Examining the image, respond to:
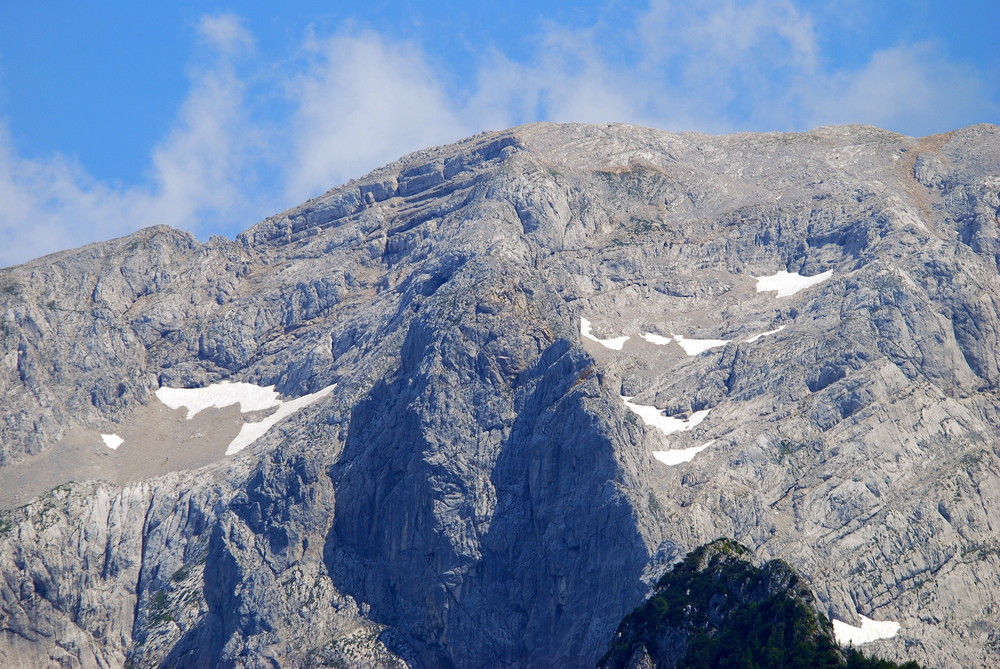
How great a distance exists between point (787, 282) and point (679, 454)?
140 ft

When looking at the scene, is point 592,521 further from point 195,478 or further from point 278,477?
point 195,478

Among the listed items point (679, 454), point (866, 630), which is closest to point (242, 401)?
point (679, 454)

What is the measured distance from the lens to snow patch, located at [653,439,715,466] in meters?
154

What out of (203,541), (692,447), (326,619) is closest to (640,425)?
(692,447)

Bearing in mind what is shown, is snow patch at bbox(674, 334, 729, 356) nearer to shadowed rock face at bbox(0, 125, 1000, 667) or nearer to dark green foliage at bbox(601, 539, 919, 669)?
shadowed rock face at bbox(0, 125, 1000, 667)

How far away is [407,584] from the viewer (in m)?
146

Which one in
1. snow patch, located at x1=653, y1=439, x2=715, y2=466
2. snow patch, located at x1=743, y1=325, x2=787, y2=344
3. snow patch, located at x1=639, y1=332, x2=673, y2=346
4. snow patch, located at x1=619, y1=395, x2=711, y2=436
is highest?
snow patch, located at x1=639, y1=332, x2=673, y2=346

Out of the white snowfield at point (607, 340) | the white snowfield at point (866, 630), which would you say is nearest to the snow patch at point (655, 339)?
the white snowfield at point (607, 340)

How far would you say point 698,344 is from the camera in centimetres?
18100

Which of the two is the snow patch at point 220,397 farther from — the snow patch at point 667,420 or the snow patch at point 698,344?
the snow patch at point 698,344

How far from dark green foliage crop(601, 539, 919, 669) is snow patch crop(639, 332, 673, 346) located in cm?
6713

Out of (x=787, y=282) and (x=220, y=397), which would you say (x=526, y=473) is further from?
(x=220, y=397)

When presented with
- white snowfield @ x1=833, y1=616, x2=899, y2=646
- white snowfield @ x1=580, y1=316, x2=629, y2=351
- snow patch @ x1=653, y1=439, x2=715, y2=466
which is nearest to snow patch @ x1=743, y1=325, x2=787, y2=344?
white snowfield @ x1=580, y1=316, x2=629, y2=351

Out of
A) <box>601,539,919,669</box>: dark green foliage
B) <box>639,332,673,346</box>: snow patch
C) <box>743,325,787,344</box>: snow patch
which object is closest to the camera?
<box>601,539,919,669</box>: dark green foliage
